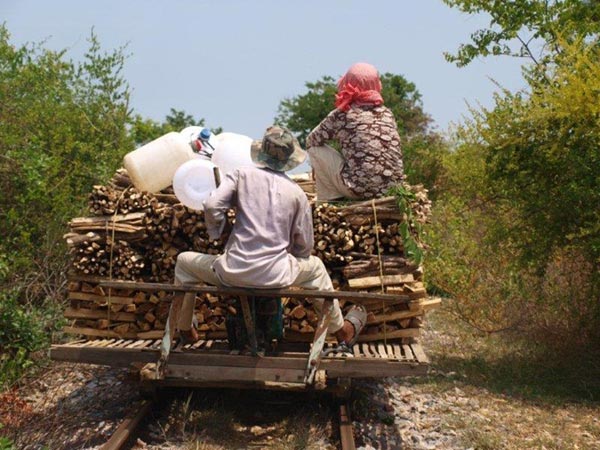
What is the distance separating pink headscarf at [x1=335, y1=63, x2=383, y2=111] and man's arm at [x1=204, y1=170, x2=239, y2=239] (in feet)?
6.85

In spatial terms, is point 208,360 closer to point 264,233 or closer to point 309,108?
point 264,233

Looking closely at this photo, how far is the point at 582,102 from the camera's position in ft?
27.6

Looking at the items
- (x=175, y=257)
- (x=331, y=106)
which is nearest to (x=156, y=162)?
(x=175, y=257)

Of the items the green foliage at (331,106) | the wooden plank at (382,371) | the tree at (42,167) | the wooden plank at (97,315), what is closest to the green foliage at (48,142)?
the tree at (42,167)

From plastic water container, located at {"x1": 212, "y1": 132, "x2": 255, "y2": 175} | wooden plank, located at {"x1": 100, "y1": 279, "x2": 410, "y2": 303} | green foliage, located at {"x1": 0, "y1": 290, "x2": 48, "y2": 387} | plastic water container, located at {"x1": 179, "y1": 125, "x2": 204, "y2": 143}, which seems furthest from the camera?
green foliage, located at {"x1": 0, "y1": 290, "x2": 48, "y2": 387}

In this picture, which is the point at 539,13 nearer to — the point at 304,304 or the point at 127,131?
the point at 127,131

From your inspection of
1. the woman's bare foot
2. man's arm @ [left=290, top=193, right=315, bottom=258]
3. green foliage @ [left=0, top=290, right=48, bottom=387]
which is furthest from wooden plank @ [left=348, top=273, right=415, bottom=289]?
green foliage @ [left=0, top=290, right=48, bottom=387]

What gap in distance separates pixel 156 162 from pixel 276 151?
1908mm

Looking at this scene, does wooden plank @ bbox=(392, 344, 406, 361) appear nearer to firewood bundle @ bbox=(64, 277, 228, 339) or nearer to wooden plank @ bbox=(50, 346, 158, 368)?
firewood bundle @ bbox=(64, 277, 228, 339)

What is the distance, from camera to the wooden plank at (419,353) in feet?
20.4

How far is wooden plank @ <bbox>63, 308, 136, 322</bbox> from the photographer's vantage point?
7184 millimetres

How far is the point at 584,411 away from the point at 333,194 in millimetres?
3204

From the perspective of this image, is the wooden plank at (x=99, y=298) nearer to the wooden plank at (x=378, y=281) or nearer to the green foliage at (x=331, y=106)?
the wooden plank at (x=378, y=281)

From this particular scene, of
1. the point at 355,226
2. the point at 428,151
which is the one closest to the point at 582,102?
the point at 355,226
